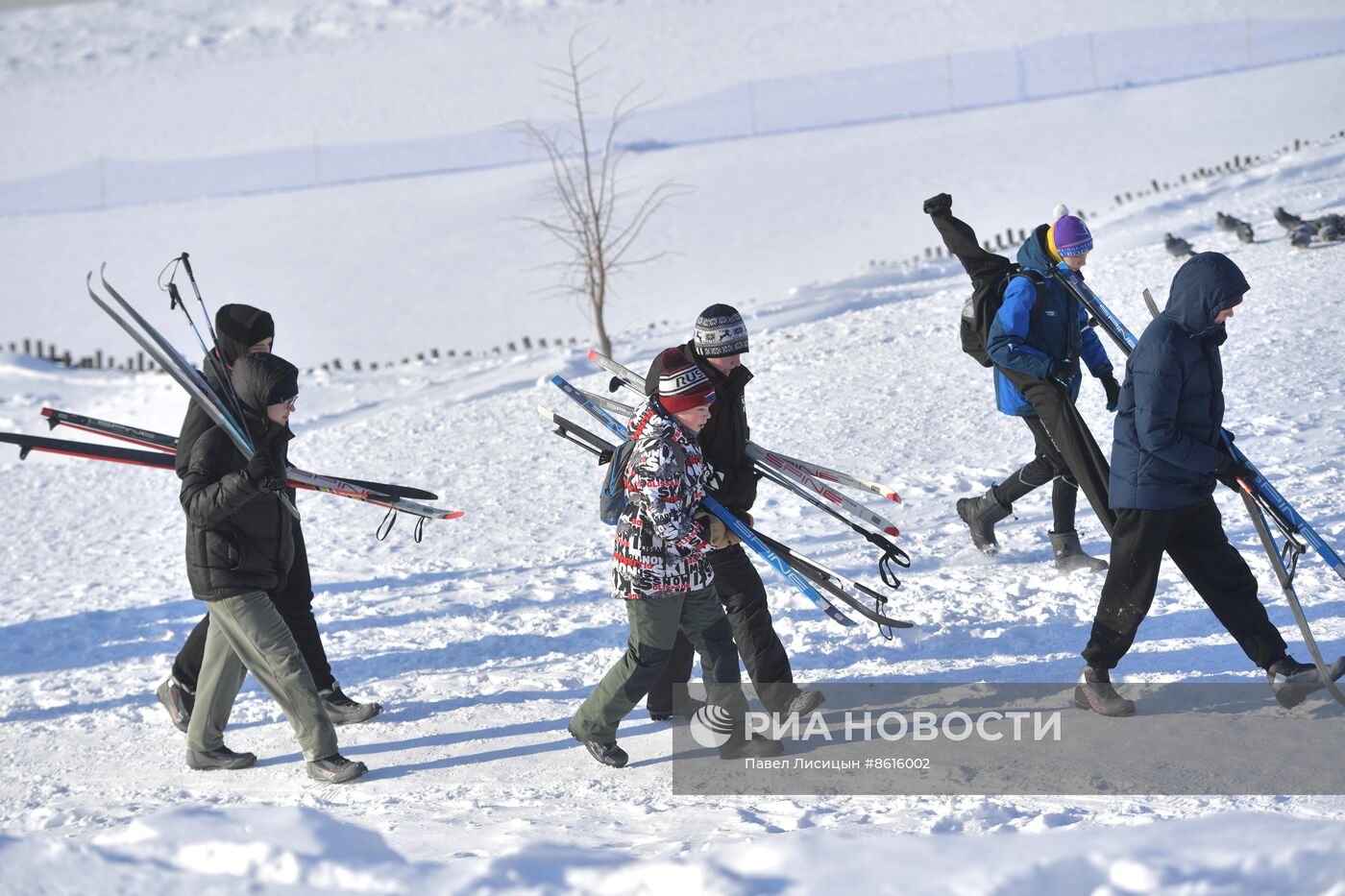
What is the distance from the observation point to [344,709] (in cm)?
546

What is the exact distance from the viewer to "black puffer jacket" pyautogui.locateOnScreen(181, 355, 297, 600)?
15.1 feet

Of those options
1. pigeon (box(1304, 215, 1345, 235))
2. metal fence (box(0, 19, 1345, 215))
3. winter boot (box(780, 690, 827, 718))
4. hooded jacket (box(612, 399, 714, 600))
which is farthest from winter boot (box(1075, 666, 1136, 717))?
metal fence (box(0, 19, 1345, 215))

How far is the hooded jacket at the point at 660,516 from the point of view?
4.28m

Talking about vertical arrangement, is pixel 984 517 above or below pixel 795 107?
below

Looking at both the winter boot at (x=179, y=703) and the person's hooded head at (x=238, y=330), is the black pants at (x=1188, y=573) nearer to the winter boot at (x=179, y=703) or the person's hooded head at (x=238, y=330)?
the person's hooded head at (x=238, y=330)

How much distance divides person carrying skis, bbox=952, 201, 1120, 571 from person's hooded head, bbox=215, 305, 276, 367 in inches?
121

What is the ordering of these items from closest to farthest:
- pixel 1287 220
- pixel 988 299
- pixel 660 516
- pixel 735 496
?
pixel 660 516
pixel 735 496
pixel 988 299
pixel 1287 220

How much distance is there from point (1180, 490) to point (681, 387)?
181 cm

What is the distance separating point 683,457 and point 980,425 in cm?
482

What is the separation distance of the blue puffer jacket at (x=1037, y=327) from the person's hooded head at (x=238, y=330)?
3060mm

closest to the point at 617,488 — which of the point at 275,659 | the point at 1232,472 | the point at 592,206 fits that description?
the point at 275,659

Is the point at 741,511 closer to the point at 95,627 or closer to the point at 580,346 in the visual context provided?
the point at 95,627

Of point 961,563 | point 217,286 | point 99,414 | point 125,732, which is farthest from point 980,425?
point 217,286

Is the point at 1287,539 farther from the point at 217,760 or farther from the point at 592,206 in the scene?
the point at 592,206
